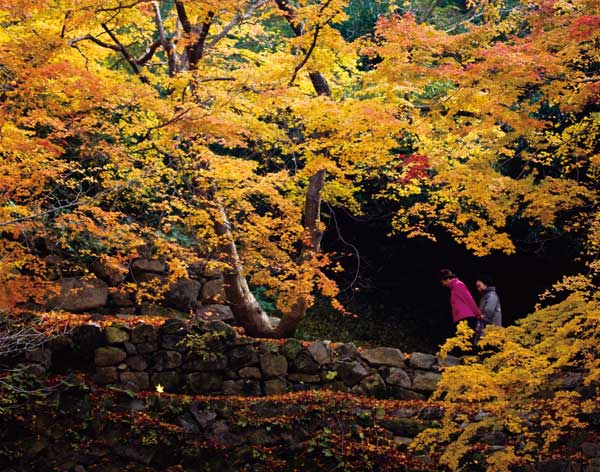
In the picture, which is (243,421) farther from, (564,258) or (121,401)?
(564,258)

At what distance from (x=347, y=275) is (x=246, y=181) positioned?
562cm

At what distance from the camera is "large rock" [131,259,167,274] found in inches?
456

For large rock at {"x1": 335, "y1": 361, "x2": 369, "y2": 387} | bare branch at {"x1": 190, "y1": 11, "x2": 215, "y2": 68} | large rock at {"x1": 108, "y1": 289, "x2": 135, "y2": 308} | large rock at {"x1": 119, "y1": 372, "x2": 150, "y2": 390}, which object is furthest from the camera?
large rock at {"x1": 108, "y1": 289, "x2": 135, "y2": 308}

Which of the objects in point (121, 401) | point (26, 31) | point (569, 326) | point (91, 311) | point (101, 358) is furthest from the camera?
point (91, 311)

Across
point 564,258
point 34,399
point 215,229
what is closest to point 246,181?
point 215,229

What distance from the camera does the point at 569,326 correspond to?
499 cm

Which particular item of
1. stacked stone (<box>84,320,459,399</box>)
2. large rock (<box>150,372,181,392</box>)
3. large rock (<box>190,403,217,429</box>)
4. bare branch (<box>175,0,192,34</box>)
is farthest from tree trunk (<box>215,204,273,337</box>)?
bare branch (<box>175,0,192,34</box>)

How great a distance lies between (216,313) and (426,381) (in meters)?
4.07

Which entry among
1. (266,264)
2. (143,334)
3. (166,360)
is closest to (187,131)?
(266,264)

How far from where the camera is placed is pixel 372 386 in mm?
9016

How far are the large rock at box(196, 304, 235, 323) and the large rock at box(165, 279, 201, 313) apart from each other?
0.18m

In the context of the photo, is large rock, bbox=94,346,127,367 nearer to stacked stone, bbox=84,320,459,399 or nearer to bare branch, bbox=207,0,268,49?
stacked stone, bbox=84,320,459,399

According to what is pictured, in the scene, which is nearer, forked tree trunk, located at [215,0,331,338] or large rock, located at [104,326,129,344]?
large rock, located at [104,326,129,344]

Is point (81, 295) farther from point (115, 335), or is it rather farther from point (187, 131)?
point (187, 131)
